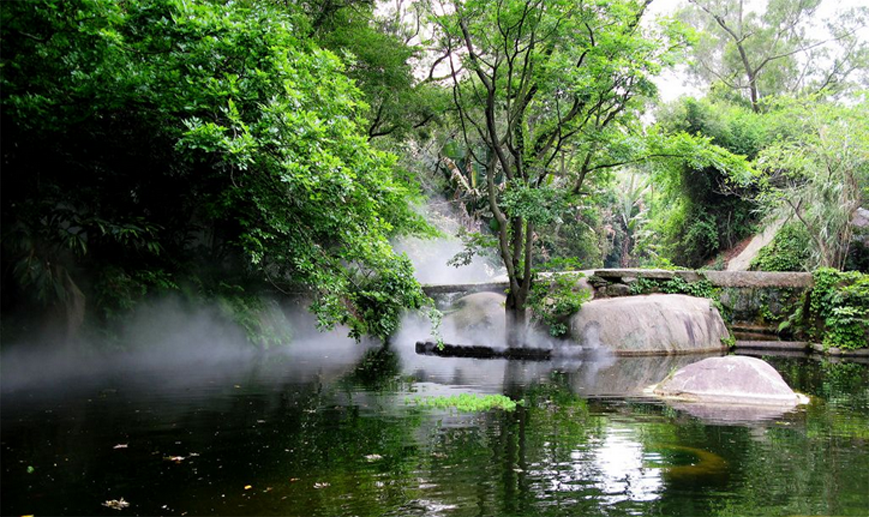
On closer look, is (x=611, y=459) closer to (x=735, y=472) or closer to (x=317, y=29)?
(x=735, y=472)

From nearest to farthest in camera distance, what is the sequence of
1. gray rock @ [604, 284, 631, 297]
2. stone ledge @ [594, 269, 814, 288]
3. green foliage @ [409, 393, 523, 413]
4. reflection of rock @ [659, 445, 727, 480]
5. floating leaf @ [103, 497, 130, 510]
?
floating leaf @ [103, 497, 130, 510] < reflection of rock @ [659, 445, 727, 480] < green foliage @ [409, 393, 523, 413] < gray rock @ [604, 284, 631, 297] < stone ledge @ [594, 269, 814, 288]

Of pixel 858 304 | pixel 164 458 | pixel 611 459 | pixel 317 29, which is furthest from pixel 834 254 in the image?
pixel 164 458

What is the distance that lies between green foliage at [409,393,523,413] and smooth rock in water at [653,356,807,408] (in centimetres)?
224

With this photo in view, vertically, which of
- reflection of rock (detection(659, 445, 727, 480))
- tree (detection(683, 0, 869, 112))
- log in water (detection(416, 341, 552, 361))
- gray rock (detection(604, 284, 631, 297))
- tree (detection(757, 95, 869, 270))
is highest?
tree (detection(683, 0, 869, 112))

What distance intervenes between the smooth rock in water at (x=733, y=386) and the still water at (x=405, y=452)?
→ 1.24ft

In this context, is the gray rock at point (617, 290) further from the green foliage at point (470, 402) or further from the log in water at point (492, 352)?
the green foliage at point (470, 402)

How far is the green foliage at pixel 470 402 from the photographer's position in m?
7.27

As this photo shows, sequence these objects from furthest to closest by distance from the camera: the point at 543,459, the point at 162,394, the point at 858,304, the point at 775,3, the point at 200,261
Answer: the point at 775,3 → the point at 858,304 → the point at 200,261 → the point at 162,394 → the point at 543,459

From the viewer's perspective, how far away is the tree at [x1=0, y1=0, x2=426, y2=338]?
650 cm

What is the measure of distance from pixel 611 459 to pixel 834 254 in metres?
16.9

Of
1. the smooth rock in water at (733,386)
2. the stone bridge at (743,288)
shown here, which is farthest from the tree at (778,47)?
the smooth rock in water at (733,386)

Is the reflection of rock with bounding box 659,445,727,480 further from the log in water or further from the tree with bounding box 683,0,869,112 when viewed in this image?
the tree with bounding box 683,0,869,112

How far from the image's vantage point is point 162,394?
7.78 meters

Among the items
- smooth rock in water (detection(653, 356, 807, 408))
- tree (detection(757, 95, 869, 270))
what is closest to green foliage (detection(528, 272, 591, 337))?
smooth rock in water (detection(653, 356, 807, 408))
